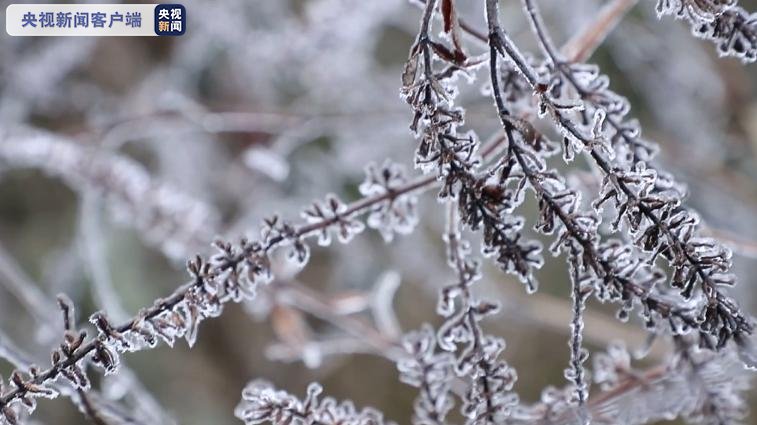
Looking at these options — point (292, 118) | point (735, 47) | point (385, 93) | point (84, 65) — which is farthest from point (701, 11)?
point (84, 65)

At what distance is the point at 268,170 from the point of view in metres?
0.75

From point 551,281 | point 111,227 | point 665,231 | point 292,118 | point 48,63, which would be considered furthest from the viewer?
point 551,281

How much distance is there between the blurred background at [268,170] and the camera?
74cm

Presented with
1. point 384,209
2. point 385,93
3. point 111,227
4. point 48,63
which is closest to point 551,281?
point 385,93

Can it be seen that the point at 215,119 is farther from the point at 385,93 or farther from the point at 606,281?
the point at 606,281

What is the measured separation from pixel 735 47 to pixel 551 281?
126 cm

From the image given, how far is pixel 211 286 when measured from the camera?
312mm

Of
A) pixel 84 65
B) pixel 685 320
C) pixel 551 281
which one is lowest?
pixel 685 320

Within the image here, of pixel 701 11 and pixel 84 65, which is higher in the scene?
pixel 84 65

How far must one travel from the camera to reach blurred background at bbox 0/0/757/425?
741 millimetres

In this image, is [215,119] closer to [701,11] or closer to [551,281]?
[701,11]

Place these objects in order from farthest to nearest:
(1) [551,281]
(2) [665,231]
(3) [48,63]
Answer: (1) [551,281] → (3) [48,63] → (2) [665,231]

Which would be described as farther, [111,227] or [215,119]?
[111,227]

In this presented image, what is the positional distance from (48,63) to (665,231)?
1.06 metres
